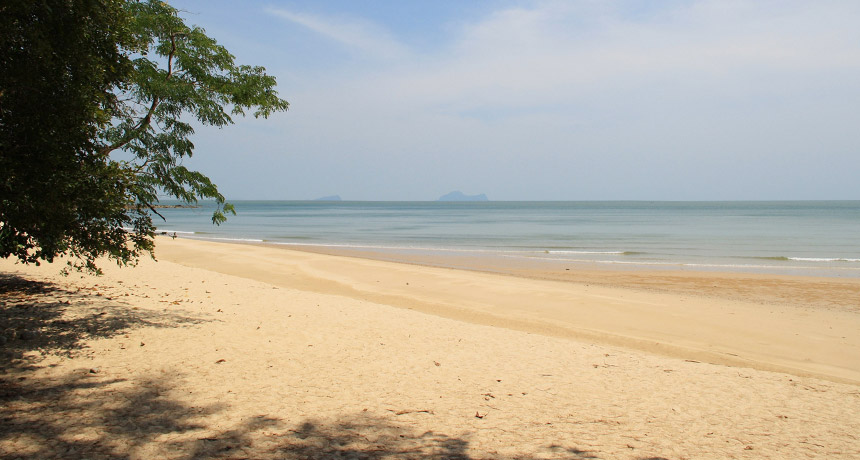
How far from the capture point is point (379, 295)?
13961mm

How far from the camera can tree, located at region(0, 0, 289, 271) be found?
5.14 meters

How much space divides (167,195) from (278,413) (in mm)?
4129

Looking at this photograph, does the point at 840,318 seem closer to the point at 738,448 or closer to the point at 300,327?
the point at 738,448

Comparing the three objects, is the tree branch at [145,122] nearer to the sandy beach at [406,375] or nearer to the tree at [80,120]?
the tree at [80,120]

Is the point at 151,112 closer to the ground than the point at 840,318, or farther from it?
farther from it

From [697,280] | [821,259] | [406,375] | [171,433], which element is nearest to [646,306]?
[697,280]

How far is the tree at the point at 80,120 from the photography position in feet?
16.9

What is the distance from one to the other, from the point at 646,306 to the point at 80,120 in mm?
11753

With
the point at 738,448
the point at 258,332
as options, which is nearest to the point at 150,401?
the point at 258,332

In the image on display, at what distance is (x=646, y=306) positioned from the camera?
12797mm

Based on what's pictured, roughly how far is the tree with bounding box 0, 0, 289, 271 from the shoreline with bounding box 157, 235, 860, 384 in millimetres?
6671

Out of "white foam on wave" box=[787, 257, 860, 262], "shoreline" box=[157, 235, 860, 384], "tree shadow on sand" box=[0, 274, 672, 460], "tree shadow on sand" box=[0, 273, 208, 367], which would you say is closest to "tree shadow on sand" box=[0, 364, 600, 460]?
"tree shadow on sand" box=[0, 274, 672, 460]

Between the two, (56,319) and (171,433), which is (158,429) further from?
(56,319)

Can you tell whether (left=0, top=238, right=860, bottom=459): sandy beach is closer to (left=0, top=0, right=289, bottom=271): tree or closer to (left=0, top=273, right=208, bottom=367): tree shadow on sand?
(left=0, top=273, right=208, bottom=367): tree shadow on sand
